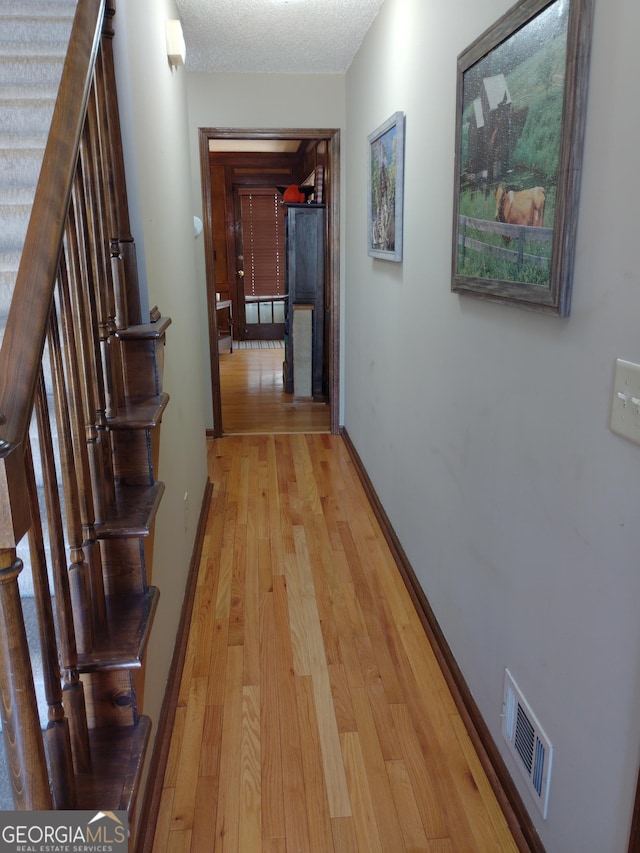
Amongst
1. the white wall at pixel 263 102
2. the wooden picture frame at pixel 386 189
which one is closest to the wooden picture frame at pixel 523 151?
the wooden picture frame at pixel 386 189

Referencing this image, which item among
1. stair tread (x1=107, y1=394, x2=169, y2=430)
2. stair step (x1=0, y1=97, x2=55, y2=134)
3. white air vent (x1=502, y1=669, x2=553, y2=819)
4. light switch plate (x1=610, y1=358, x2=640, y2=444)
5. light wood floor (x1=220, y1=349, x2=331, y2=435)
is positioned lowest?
light wood floor (x1=220, y1=349, x2=331, y2=435)

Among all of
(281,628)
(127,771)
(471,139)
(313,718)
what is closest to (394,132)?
(471,139)

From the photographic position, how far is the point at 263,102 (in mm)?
4148

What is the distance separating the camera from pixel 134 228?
1747 millimetres

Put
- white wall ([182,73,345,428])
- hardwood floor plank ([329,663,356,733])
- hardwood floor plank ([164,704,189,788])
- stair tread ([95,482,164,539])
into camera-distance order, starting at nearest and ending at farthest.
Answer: stair tread ([95,482,164,539]) < hardwood floor plank ([164,704,189,788]) < hardwood floor plank ([329,663,356,733]) < white wall ([182,73,345,428])

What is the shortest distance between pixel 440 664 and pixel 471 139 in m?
1.62

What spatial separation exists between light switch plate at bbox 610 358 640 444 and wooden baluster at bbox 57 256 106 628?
3.17ft

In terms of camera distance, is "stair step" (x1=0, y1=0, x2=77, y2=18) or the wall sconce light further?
the wall sconce light

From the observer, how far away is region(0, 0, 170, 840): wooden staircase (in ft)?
2.81

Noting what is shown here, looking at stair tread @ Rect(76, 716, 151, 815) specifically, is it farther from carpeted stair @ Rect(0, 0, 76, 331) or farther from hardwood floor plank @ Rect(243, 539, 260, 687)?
carpeted stair @ Rect(0, 0, 76, 331)

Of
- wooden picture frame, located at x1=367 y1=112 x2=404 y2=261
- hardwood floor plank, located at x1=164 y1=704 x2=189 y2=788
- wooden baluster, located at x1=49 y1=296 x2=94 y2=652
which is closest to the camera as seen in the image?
wooden baluster, located at x1=49 y1=296 x2=94 y2=652

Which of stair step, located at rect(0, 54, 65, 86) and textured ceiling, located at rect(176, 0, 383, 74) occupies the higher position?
textured ceiling, located at rect(176, 0, 383, 74)

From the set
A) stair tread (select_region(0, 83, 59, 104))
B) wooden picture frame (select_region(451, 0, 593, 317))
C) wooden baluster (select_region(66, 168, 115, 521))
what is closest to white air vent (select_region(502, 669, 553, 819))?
wooden picture frame (select_region(451, 0, 593, 317))

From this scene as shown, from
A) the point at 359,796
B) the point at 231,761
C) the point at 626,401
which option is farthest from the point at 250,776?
the point at 626,401
